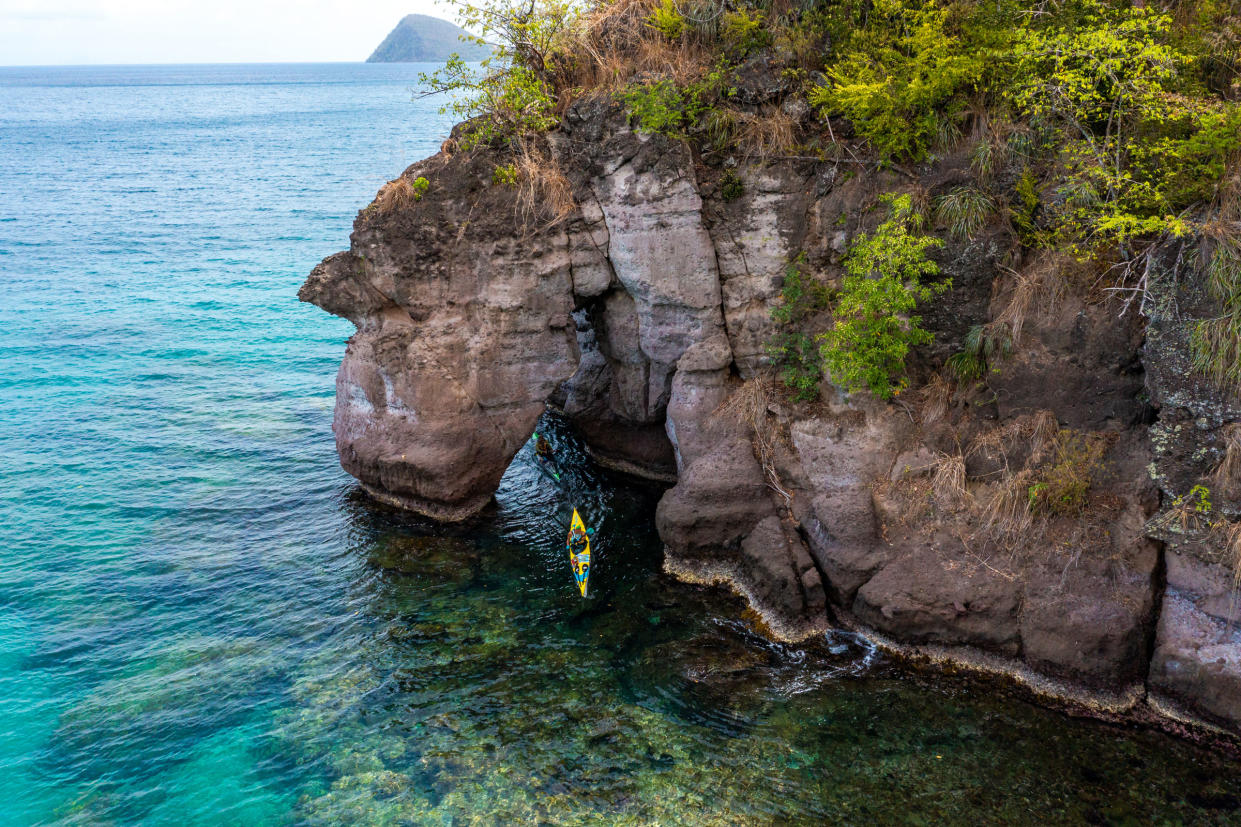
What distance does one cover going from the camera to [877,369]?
42.5 ft

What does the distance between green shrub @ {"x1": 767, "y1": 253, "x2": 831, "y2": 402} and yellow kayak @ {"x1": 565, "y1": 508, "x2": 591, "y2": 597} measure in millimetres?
4456

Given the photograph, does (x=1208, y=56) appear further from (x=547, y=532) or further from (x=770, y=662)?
(x=547, y=532)

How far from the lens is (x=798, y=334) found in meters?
14.4

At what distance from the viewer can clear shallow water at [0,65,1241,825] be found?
33.4ft

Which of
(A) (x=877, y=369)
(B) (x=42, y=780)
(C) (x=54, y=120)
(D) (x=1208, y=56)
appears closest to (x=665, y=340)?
(A) (x=877, y=369)

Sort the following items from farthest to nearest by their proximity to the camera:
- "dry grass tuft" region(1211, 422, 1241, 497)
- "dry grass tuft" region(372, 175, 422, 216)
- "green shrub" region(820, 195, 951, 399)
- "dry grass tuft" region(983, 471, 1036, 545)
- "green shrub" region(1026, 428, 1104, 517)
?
1. "dry grass tuft" region(372, 175, 422, 216)
2. "green shrub" region(820, 195, 951, 399)
3. "dry grass tuft" region(983, 471, 1036, 545)
4. "green shrub" region(1026, 428, 1104, 517)
5. "dry grass tuft" region(1211, 422, 1241, 497)

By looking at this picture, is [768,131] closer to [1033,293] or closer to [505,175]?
[505,175]

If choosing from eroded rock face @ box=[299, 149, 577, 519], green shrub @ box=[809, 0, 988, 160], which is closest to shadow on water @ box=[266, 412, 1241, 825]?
eroded rock face @ box=[299, 149, 577, 519]

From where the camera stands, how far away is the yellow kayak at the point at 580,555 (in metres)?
14.2

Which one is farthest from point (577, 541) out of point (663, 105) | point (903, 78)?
point (903, 78)

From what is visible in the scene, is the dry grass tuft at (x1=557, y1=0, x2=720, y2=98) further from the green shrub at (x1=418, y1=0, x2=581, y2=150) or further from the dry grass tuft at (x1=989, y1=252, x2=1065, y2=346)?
the dry grass tuft at (x1=989, y1=252, x2=1065, y2=346)

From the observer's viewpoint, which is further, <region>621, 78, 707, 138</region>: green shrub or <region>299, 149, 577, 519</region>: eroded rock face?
<region>299, 149, 577, 519</region>: eroded rock face

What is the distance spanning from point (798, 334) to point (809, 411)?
1370 millimetres

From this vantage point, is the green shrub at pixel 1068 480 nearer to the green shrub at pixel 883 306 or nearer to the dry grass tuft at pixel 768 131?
the green shrub at pixel 883 306
